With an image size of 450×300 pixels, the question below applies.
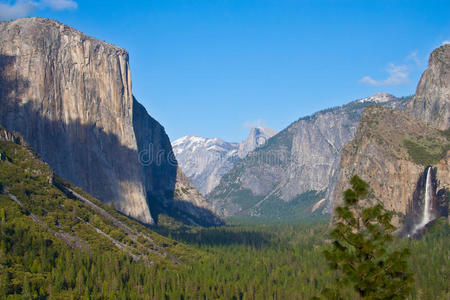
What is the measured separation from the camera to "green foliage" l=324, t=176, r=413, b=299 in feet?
103

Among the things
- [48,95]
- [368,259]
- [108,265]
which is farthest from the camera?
[48,95]

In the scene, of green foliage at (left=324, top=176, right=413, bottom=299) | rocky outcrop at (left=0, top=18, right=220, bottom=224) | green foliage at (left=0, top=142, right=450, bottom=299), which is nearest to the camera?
green foliage at (left=324, top=176, right=413, bottom=299)

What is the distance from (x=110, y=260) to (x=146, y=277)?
8871 millimetres

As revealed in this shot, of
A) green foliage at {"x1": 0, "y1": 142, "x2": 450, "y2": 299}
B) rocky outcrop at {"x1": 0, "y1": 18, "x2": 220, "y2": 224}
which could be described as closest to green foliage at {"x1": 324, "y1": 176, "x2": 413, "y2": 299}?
green foliage at {"x1": 0, "y1": 142, "x2": 450, "y2": 299}

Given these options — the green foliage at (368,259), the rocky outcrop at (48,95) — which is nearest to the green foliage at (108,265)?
the rocky outcrop at (48,95)

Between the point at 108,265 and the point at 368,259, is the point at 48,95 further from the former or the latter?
the point at 368,259

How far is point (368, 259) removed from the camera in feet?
107

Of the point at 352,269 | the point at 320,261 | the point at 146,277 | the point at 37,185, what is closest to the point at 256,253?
the point at 320,261

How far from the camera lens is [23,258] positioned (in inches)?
3858

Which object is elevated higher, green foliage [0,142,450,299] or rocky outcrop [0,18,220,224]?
rocky outcrop [0,18,220,224]

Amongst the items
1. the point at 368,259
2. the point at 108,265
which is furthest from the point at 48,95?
the point at 368,259

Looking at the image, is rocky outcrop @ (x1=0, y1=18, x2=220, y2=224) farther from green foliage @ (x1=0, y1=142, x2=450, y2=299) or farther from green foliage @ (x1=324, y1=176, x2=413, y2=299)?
green foliage @ (x1=324, y1=176, x2=413, y2=299)

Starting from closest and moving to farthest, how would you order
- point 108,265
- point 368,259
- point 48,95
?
point 368,259 → point 108,265 → point 48,95

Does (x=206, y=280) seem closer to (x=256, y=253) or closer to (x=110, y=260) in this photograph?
(x=110, y=260)
